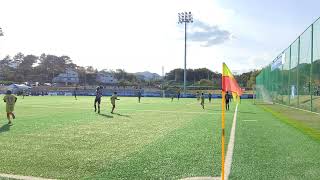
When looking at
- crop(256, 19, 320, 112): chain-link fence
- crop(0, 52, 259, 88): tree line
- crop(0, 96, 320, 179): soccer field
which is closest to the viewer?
crop(0, 96, 320, 179): soccer field

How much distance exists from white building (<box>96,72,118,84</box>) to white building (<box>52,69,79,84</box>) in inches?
367

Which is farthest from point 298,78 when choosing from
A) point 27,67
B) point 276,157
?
point 27,67

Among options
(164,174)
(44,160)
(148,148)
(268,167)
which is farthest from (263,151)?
(44,160)

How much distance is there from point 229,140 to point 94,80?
16255 cm

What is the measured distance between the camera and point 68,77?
169m

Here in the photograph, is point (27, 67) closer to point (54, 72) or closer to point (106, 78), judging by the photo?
point (54, 72)

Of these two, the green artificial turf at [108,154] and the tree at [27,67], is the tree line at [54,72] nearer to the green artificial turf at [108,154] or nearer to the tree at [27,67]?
the tree at [27,67]

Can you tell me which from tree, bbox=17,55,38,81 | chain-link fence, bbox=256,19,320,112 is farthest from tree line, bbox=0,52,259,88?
chain-link fence, bbox=256,19,320,112

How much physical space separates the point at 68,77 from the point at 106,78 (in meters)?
18.0

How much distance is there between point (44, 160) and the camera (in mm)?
8539

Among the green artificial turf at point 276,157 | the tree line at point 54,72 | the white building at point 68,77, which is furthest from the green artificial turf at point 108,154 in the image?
the white building at point 68,77

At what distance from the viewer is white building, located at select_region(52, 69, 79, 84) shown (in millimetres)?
165325

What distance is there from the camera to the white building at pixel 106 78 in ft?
569

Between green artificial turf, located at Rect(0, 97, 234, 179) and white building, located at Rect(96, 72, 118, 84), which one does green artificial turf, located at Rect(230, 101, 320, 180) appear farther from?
white building, located at Rect(96, 72, 118, 84)
